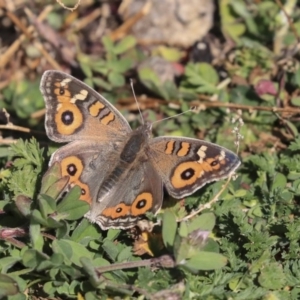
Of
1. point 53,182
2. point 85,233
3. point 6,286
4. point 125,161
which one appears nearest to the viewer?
point 6,286

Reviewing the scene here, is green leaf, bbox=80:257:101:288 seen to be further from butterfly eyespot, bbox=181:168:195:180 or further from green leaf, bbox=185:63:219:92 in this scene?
green leaf, bbox=185:63:219:92

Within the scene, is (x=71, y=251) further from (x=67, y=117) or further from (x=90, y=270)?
(x=67, y=117)

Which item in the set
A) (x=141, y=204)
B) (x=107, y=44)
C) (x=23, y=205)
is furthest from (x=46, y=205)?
(x=107, y=44)

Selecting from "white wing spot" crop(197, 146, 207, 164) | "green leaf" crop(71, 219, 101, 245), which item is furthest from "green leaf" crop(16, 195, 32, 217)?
"white wing spot" crop(197, 146, 207, 164)

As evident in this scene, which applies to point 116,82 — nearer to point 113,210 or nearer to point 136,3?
point 136,3

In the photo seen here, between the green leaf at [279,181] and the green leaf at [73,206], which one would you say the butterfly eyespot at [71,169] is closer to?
the green leaf at [73,206]

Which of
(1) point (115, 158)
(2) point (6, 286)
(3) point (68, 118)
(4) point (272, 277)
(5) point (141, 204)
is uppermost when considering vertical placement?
(3) point (68, 118)

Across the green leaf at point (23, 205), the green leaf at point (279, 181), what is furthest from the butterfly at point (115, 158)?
the green leaf at point (279, 181)
